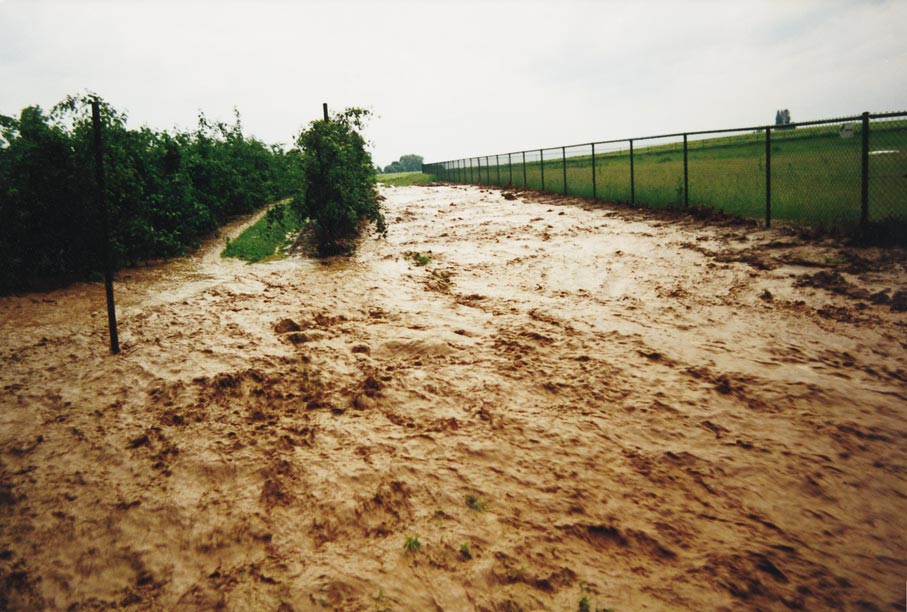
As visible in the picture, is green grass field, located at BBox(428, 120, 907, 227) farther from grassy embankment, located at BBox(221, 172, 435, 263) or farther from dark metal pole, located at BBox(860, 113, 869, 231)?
grassy embankment, located at BBox(221, 172, 435, 263)

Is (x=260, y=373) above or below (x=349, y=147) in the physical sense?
below

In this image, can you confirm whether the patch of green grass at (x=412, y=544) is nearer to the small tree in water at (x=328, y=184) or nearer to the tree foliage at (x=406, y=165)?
the small tree in water at (x=328, y=184)

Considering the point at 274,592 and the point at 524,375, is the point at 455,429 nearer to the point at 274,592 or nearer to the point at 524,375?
the point at 524,375

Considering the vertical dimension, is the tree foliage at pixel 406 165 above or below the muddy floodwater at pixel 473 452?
above

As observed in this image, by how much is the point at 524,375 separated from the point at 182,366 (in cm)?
325

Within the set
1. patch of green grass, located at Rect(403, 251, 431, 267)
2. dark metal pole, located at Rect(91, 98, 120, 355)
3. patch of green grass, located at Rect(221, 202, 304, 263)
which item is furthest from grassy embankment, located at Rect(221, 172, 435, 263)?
dark metal pole, located at Rect(91, 98, 120, 355)

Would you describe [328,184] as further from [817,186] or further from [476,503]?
[817,186]

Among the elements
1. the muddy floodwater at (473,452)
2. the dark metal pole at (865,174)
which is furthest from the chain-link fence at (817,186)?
the muddy floodwater at (473,452)

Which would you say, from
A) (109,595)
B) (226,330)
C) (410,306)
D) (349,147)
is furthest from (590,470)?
(349,147)

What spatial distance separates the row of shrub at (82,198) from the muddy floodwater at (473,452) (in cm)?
254

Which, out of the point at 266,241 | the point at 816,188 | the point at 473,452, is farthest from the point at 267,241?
the point at 816,188

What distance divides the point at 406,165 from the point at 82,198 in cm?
15134

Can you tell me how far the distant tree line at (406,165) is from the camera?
146 m

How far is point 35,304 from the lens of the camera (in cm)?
743
